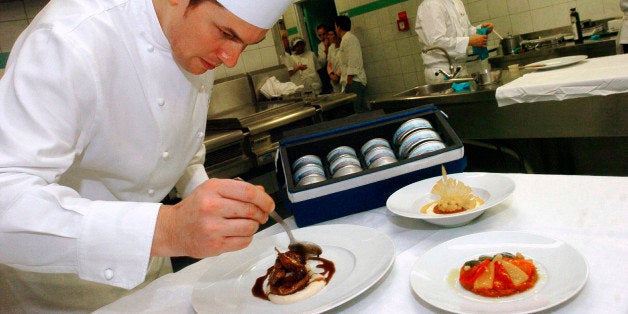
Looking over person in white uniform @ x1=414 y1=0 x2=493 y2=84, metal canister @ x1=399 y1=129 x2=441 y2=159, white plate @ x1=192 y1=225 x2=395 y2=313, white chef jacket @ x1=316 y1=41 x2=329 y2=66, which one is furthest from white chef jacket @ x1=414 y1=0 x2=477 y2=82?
white plate @ x1=192 y1=225 x2=395 y2=313

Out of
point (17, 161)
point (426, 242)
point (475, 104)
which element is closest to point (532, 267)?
point (426, 242)

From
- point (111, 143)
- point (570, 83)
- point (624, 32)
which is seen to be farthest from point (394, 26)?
point (111, 143)

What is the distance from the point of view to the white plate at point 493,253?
0.79 m

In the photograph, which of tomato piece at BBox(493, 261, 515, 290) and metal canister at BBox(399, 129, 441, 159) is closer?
tomato piece at BBox(493, 261, 515, 290)

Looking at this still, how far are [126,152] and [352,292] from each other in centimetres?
87

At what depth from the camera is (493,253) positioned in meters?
0.99

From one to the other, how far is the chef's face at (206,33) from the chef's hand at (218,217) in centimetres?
42

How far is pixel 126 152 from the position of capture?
1465 mm

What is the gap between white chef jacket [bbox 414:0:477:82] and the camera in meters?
5.12

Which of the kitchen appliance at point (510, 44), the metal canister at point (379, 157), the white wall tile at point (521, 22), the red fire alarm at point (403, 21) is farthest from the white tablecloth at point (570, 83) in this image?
the red fire alarm at point (403, 21)

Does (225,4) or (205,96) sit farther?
(205,96)

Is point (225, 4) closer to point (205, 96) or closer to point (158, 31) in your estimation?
point (158, 31)

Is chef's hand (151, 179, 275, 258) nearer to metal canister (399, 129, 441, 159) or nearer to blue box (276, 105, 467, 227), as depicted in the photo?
blue box (276, 105, 467, 227)

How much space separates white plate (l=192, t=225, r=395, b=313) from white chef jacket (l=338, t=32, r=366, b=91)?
6598 millimetres
